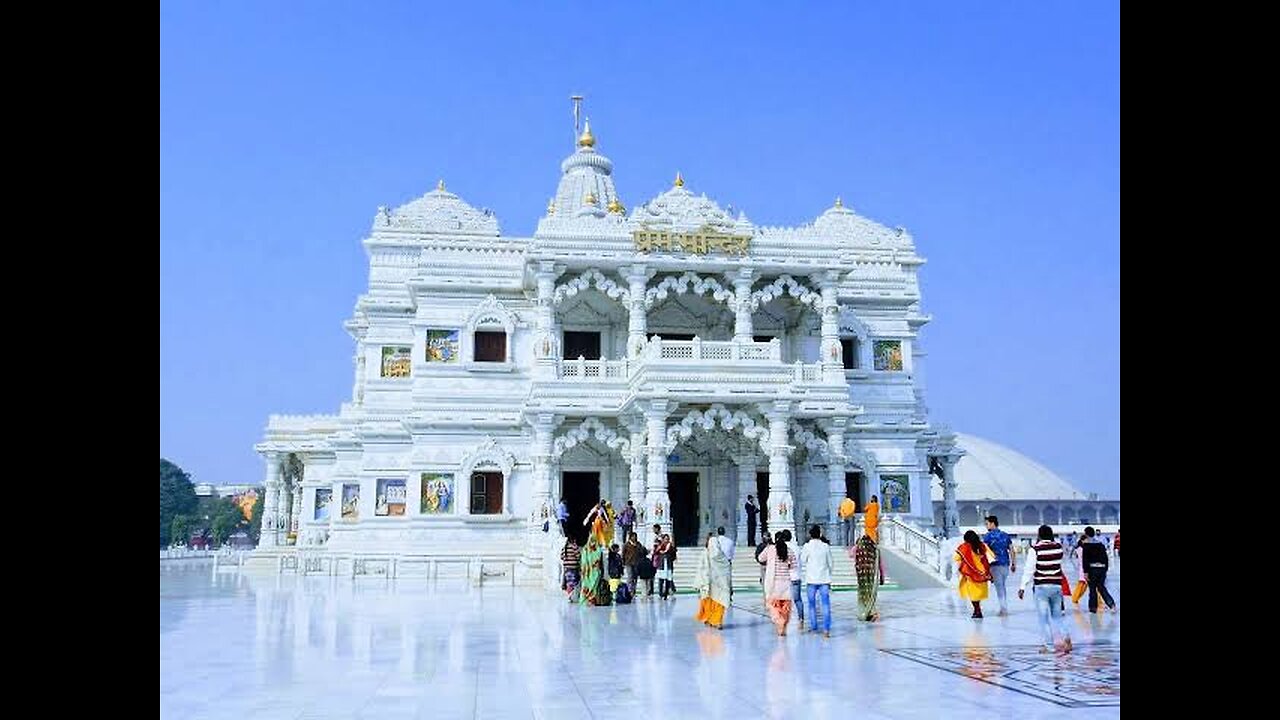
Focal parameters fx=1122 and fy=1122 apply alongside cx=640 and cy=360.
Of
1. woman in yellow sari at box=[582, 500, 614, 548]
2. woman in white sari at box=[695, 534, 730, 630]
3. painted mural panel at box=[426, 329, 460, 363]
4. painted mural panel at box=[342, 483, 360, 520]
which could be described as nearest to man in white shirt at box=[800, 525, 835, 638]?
woman in white sari at box=[695, 534, 730, 630]

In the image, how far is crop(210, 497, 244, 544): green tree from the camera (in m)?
94.4

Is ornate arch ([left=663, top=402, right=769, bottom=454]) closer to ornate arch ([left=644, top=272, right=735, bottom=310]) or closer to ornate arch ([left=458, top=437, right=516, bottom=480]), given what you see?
ornate arch ([left=644, top=272, right=735, bottom=310])

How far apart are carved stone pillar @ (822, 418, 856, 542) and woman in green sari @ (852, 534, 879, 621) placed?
13.4 metres

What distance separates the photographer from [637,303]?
31.5 metres

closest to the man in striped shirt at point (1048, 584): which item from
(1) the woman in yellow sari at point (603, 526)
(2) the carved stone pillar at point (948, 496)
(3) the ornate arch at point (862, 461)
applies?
(1) the woman in yellow sari at point (603, 526)

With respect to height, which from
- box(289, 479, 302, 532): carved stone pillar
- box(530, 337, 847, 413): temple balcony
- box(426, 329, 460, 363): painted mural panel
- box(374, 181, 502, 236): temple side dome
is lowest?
box(289, 479, 302, 532): carved stone pillar

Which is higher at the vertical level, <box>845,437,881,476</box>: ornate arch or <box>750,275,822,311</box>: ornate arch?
<box>750,275,822,311</box>: ornate arch

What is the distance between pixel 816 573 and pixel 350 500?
85.5 feet

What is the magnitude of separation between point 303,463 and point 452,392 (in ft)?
47.5

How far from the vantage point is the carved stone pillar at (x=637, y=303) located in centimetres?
3131

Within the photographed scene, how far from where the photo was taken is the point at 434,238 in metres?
38.8

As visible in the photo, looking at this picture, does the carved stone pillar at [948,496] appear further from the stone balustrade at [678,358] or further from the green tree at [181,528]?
the green tree at [181,528]

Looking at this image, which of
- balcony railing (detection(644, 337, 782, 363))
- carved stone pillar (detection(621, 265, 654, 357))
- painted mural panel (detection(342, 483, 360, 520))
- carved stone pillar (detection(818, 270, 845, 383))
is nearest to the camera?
balcony railing (detection(644, 337, 782, 363))
